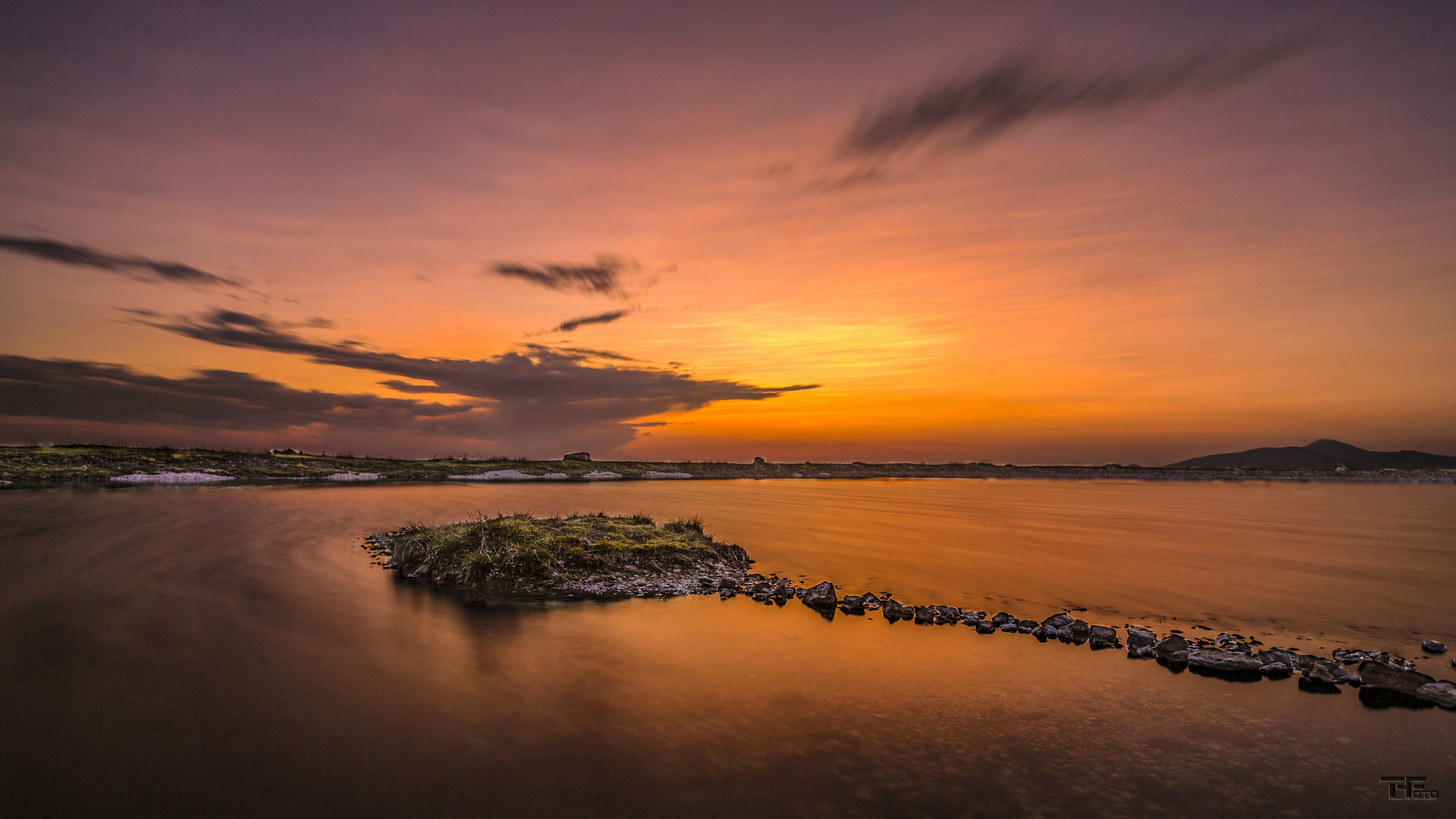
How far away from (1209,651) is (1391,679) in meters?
1.99

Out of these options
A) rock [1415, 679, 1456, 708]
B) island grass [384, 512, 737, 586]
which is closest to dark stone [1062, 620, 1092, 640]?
rock [1415, 679, 1456, 708]

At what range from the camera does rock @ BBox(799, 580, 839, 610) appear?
12.8 metres

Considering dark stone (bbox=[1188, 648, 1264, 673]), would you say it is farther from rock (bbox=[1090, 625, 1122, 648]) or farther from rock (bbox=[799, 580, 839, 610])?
rock (bbox=[799, 580, 839, 610])

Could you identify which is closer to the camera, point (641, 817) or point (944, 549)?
point (641, 817)

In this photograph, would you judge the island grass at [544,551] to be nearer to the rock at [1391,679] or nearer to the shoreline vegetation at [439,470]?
the rock at [1391,679]

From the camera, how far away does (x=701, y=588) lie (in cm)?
1433

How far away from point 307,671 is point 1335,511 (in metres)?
57.3

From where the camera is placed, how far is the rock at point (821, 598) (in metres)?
12.8

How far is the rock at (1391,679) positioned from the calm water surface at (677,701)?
0.44 m

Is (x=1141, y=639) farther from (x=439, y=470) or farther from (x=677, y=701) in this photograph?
(x=439, y=470)

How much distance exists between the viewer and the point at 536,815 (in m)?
5.42

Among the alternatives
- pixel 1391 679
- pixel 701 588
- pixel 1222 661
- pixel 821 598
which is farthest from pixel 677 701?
pixel 1391 679

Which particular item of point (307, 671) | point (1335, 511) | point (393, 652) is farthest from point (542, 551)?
point (1335, 511)

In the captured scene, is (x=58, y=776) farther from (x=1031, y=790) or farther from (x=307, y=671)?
(x=1031, y=790)
